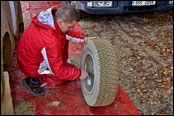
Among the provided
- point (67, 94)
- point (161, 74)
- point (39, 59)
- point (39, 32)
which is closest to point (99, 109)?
point (67, 94)

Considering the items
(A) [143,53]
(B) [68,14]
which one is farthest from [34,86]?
(A) [143,53]

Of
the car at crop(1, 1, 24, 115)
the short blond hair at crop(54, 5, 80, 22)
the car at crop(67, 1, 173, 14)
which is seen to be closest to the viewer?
the car at crop(1, 1, 24, 115)

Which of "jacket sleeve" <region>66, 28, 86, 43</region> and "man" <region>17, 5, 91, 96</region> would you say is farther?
"jacket sleeve" <region>66, 28, 86, 43</region>

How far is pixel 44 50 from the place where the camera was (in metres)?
2.23

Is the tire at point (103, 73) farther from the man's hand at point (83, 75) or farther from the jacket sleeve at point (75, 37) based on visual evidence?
the jacket sleeve at point (75, 37)

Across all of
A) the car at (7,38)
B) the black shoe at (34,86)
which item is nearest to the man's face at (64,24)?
the car at (7,38)

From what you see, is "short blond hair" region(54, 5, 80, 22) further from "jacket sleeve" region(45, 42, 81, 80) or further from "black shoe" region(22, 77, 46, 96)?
"black shoe" region(22, 77, 46, 96)

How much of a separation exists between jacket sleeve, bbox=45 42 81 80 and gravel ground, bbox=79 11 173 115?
1.14 metres

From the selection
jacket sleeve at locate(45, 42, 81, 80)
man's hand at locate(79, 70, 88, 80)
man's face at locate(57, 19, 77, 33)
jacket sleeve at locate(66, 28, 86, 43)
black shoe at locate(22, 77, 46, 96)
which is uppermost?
man's face at locate(57, 19, 77, 33)

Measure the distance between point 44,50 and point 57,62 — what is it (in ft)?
0.61

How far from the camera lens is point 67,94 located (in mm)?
2748

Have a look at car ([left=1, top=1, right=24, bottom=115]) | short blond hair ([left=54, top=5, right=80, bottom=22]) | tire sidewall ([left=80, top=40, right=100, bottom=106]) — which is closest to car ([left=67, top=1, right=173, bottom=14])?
car ([left=1, top=1, right=24, bottom=115])

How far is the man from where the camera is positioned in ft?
7.27

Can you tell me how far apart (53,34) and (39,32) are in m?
0.17
